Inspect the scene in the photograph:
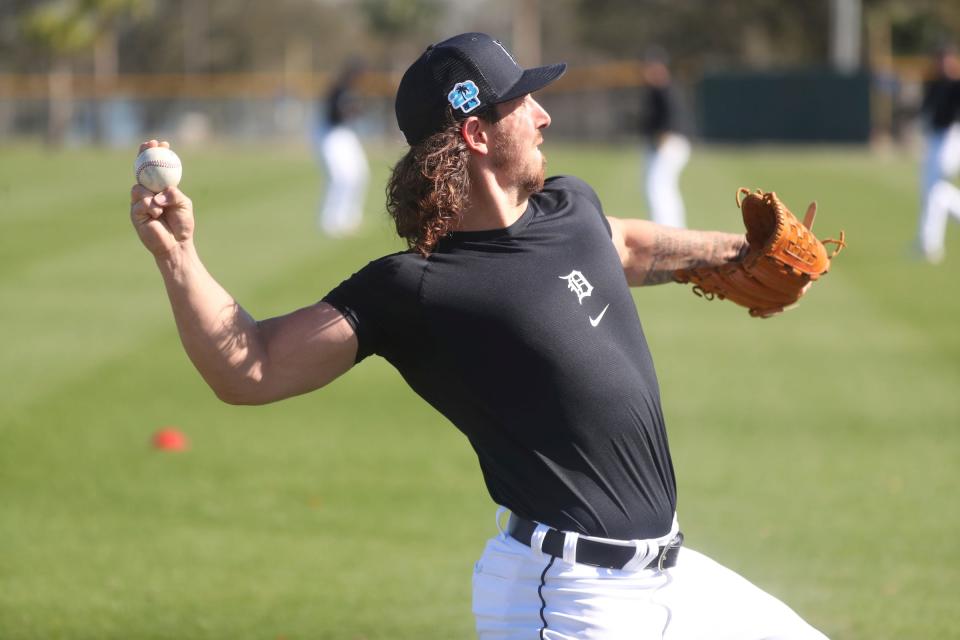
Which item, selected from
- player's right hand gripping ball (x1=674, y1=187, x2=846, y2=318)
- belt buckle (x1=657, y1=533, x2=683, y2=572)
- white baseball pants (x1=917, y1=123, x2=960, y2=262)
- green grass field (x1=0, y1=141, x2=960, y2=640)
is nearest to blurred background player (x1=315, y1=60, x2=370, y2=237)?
green grass field (x1=0, y1=141, x2=960, y2=640)

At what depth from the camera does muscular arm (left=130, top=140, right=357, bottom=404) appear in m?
2.85

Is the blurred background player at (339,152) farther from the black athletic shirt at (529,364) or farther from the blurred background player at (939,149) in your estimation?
the black athletic shirt at (529,364)

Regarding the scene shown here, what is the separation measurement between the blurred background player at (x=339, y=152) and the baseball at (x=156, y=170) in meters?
14.7

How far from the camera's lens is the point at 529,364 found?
296 centimetres

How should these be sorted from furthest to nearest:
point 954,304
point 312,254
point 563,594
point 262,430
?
1. point 312,254
2. point 954,304
3. point 262,430
4. point 563,594

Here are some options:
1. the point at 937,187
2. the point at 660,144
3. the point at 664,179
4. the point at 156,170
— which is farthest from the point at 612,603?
the point at 660,144

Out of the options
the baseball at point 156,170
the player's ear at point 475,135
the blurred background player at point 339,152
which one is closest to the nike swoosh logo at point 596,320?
the player's ear at point 475,135

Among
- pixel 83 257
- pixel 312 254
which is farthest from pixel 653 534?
pixel 83 257

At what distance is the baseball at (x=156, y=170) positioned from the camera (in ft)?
9.23

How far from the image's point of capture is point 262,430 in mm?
Answer: 8336

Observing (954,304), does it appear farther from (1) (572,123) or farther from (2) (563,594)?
(1) (572,123)

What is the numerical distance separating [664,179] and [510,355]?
14.3 m

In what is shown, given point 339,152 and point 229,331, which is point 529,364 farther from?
point 339,152

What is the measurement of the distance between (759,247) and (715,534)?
2889 millimetres
